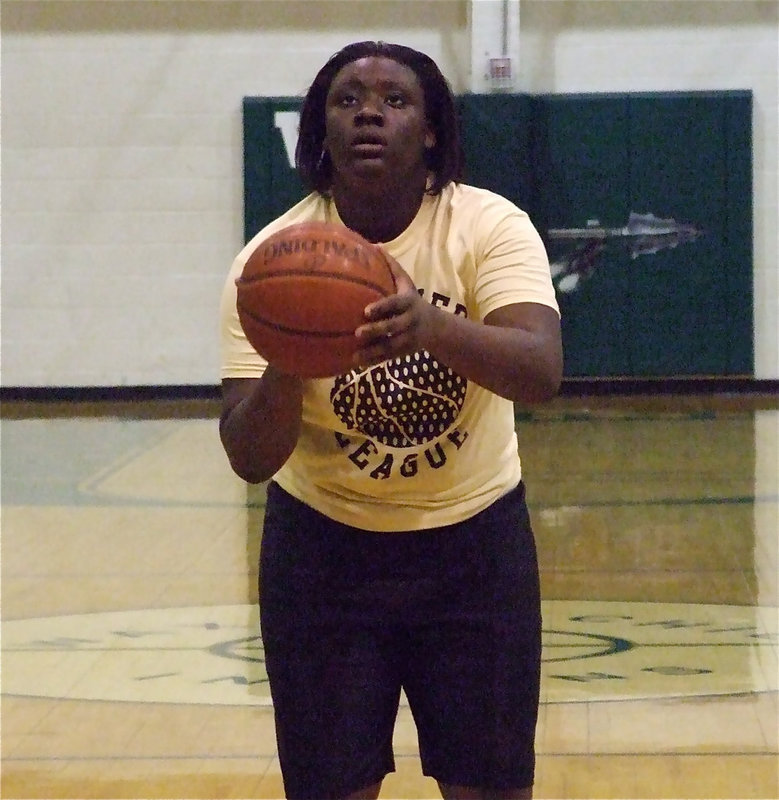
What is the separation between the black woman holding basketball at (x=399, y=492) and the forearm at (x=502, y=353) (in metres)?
0.02

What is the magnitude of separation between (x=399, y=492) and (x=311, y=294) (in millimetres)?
405

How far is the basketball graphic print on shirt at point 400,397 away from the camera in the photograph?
186 centimetres

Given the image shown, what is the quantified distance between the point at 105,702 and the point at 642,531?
2.88 m

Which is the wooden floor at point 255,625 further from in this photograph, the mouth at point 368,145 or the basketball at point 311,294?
the mouth at point 368,145

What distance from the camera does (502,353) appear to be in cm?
169

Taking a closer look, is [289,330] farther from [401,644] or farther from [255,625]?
[255,625]

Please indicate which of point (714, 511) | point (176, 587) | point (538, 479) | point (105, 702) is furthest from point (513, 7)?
point (105, 702)

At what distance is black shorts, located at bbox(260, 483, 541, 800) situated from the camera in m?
1.93

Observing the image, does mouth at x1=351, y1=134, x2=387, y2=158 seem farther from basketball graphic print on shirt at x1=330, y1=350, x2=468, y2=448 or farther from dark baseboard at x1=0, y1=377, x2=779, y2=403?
dark baseboard at x1=0, y1=377, x2=779, y2=403

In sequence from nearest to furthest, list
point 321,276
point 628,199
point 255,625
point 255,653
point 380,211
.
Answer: point 321,276, point 380,211, point 255,653, point 255,625, point 628,199

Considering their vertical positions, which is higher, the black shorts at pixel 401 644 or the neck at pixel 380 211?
the neck at pixel 380 211

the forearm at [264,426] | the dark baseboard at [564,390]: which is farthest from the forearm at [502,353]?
the dark baseboard at [564,390]

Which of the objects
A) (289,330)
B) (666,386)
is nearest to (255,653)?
(289,330)

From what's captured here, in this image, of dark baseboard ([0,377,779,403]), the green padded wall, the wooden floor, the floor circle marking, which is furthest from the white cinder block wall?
the floor circle marking
